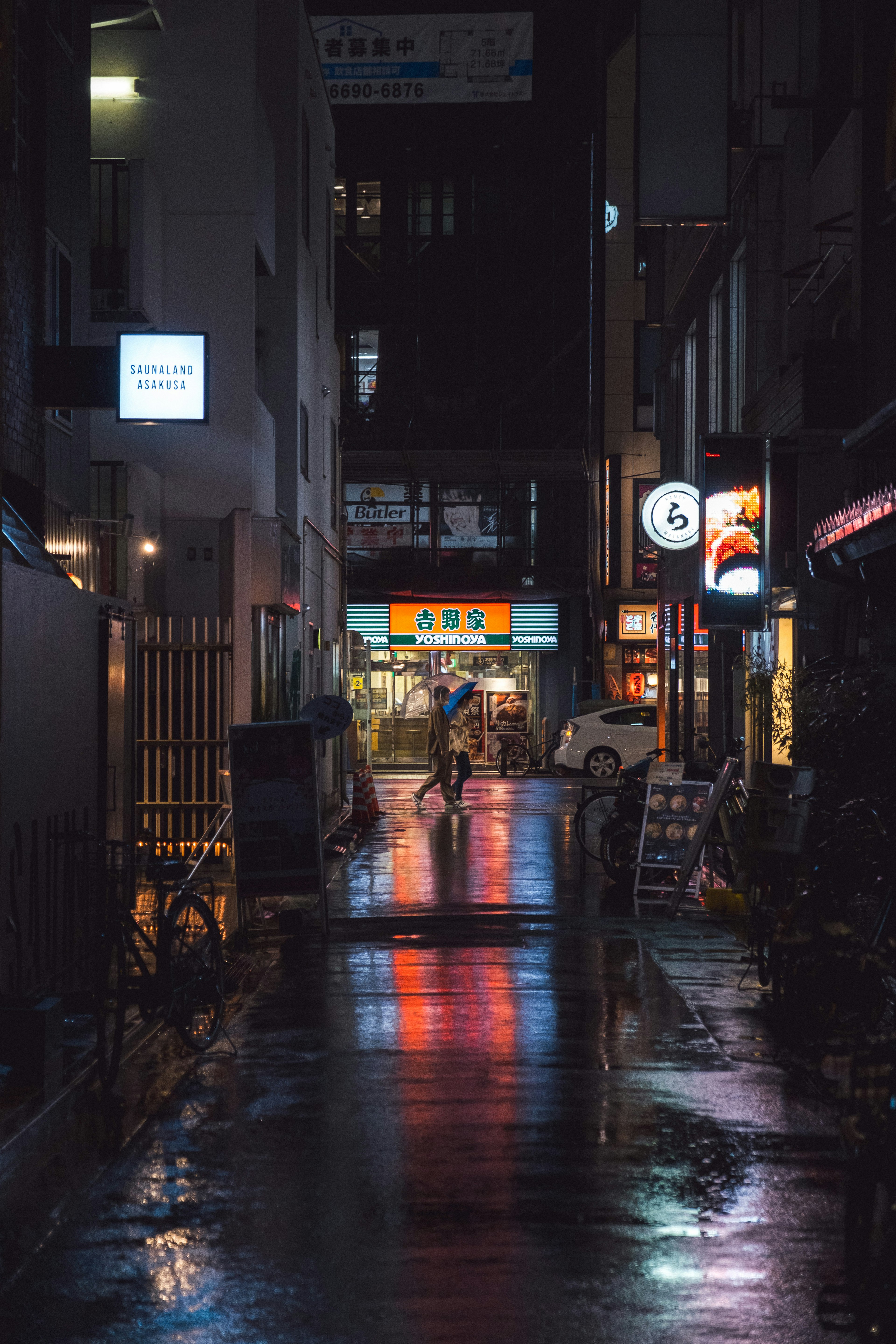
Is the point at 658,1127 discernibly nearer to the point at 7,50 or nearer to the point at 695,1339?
the point at 695,1339

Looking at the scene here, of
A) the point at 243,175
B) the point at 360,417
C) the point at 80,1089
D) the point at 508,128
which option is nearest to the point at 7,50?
the point at 80,1089

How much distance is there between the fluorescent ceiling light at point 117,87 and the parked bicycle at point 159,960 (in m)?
13.8

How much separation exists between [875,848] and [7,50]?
7.63 metres

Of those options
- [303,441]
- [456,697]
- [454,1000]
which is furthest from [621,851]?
[303,441]

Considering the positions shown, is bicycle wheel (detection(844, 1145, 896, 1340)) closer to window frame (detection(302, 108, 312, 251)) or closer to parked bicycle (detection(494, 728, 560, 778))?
window frame (detection(302, 108, 312, 251))

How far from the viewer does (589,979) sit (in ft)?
35.5

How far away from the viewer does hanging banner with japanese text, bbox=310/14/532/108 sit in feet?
133

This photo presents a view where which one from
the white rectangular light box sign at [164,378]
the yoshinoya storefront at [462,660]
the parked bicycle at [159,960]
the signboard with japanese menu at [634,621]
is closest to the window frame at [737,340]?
the white rectangular light box sign at [164,378]

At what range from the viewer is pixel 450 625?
4584 centimetres

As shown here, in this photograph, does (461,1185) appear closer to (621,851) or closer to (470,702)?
(621,851)

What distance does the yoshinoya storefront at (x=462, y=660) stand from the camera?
4512cm

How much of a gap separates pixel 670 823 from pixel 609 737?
21299 millimetres

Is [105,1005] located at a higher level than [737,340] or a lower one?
lower

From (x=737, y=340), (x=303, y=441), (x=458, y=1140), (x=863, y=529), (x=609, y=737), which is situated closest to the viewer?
(x=458, y=1140)
